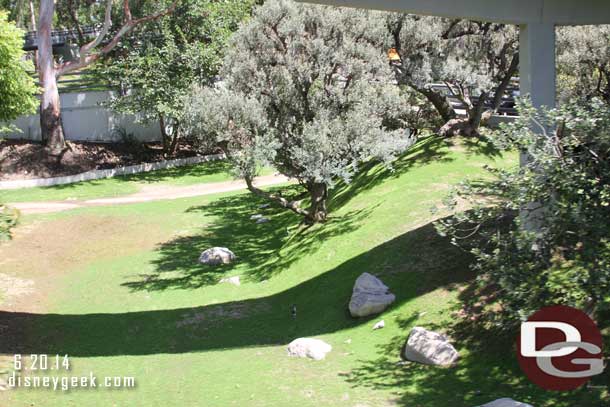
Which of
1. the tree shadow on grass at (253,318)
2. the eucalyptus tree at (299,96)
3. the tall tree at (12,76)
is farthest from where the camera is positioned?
the tall tree at (12,76)

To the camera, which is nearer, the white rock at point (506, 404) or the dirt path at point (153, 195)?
the white rock at point (506, 404)

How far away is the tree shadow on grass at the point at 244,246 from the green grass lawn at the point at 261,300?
0.06 meters

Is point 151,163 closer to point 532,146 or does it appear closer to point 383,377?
point 383,377

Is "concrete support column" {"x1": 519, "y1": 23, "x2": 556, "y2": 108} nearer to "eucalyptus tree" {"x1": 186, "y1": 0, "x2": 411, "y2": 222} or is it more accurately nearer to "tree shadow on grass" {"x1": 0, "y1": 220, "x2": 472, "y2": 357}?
"tree shadow on grass" {"x1": 0, "y1": 220, "x2": 472, "y2": 357}

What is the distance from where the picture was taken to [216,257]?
726 inches

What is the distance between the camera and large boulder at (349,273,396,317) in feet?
41.5

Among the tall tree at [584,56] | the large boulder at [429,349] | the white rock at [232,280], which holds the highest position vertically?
the tall tree at [584,56]

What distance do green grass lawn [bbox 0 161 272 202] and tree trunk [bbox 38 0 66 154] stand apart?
3.26 metres

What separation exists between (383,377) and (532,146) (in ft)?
13.8

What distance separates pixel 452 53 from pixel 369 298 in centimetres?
955

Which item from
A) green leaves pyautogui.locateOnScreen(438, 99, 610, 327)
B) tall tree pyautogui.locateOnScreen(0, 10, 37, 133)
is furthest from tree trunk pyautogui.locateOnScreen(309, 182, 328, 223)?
green leaves pyautogui.locateOnScreen(438, 99, 610, 327)

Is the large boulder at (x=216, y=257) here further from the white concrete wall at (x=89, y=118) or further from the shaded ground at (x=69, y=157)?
the white concrete wall at (x=89, y=118)

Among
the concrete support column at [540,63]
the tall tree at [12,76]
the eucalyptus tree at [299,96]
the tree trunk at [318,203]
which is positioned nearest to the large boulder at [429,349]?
the concrete support column at [540,63]

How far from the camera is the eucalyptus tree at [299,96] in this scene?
17141mm
